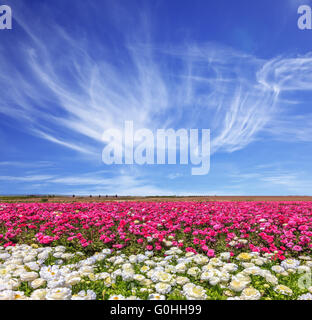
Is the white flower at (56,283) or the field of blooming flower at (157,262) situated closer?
the white flower at (56,283)

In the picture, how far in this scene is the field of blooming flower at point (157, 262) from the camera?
4.08 m

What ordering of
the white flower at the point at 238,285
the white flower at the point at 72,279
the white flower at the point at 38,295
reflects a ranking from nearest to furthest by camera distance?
the white flower at the point at 38,295, the white flower at the point at 238,285, the white flower at the point at 72,279

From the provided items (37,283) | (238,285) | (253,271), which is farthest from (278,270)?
(37,283)

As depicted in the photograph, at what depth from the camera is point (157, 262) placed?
18.9 feet

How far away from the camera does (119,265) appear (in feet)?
17.9

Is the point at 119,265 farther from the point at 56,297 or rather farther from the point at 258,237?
the point at 258,237

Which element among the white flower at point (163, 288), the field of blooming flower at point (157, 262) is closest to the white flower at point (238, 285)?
the field of blooming flower at point (157, 262)

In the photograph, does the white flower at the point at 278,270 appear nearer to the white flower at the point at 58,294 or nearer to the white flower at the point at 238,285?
the white flower at the point at 238,285

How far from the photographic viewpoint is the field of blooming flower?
13.4ft

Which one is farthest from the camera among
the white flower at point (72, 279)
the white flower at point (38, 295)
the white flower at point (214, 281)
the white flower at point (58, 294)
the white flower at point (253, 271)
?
the white flower at point (253, 271)

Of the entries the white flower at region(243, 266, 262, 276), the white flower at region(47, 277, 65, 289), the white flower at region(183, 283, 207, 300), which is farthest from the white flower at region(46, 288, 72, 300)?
the white flower at region(243, 266, 262, 276)

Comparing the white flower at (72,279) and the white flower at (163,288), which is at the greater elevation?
the white flower at (72,279)
